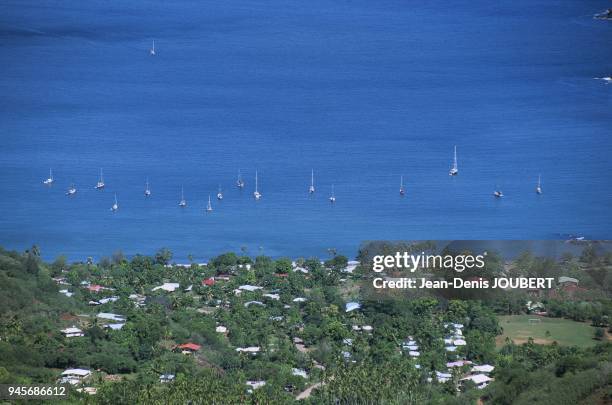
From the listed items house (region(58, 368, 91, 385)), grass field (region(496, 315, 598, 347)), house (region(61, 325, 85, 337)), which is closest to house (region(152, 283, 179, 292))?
house (region(61, 325, 85, 337))

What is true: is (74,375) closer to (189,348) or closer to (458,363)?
(189,348)

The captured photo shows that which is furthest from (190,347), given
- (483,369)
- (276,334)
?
(483,369)

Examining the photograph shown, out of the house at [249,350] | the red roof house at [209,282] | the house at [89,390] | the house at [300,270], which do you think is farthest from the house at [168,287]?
the house at [89,390]

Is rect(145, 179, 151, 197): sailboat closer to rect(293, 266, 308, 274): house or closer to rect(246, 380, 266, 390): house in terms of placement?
rect(293, 266, 308, 274): house

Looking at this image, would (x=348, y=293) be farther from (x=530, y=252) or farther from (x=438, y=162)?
(x=438, y=162)

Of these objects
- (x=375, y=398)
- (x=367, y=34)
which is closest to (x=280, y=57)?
(x=367, y=34)

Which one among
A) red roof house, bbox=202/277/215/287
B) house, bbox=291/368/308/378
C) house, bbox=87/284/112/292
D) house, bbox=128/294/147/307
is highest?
red roof house, bbox=202/277/215/287
